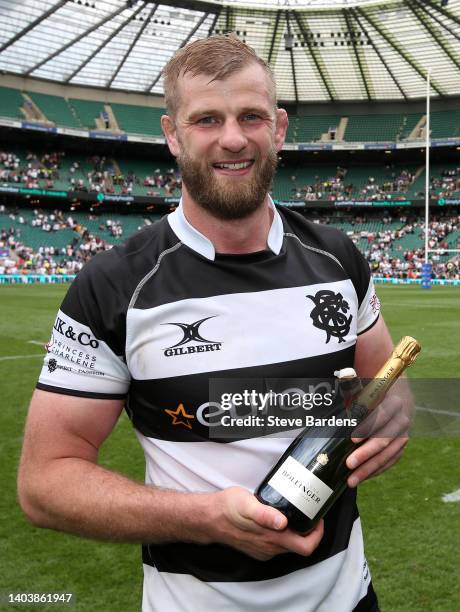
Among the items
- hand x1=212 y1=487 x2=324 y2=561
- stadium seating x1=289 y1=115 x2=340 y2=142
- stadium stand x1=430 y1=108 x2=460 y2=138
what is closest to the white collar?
hand x1=212 y1=487 x2=324 y2=561

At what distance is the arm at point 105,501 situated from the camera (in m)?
1.36

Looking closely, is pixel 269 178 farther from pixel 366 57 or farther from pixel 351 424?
pixel 366 57

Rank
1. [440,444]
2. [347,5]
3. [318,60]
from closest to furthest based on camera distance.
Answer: [440,444]
[347,5]
[318,60]

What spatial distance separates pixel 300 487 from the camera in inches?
55.3

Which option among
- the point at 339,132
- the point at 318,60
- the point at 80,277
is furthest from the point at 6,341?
the point at 339,132

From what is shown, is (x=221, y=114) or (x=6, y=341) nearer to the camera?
(x=221, y=114)

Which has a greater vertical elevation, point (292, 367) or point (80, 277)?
point (80, 277)

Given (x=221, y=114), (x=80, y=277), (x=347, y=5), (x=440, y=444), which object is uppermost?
(x=347, y=5)

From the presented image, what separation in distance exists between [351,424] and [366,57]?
48.6 metres

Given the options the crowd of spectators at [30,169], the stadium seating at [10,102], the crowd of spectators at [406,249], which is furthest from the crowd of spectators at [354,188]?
the stadium seating at [10,102]

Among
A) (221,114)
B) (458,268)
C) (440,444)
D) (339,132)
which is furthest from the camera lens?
(339,132)

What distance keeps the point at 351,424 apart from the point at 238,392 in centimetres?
35

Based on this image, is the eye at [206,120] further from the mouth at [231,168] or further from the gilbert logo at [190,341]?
the gilbert logo at [190,341]

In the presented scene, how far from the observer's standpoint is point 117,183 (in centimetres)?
5194
